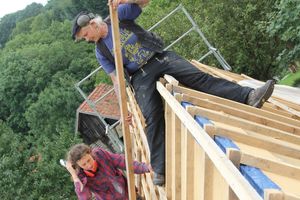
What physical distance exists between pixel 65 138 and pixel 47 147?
64 centimetres

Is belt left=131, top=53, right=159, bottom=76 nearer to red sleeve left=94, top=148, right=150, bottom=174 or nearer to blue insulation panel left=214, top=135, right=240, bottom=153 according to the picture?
red sleeve left=94, top=148, right=150, bottom=174

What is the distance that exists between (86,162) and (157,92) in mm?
822

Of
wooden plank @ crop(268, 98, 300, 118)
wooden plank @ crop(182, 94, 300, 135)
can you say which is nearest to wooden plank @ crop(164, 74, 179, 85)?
wooden plank @ crop(182, 94, 300, 135)

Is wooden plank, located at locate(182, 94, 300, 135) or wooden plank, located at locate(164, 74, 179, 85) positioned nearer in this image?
wooden plank, located at locate(182, 94, 300, 135)

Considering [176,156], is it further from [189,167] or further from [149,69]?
[149,69]

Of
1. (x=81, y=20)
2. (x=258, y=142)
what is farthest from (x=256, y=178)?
(x=81, y=20)

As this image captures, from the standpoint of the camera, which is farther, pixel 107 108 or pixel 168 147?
pixel 107 108

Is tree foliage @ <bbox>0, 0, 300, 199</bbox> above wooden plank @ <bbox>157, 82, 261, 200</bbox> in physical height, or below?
below

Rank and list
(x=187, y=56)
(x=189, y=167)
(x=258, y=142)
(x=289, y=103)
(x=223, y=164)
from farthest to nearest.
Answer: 1. (x=187, y=56)
2. (x=289, y=103)
3. (x=189, y=167)
4. (x=258, y=142)
5. (x=223, y=164)

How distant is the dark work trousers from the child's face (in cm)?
51

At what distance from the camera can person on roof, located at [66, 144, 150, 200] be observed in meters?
3.65

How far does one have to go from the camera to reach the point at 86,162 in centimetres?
366

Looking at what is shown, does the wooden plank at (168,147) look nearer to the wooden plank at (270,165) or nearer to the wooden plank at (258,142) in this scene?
the wooden plank at (258,142)

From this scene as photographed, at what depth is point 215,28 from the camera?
13.3 metres
